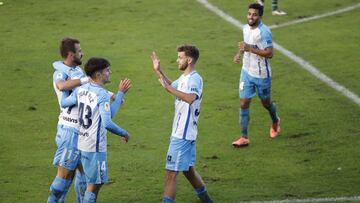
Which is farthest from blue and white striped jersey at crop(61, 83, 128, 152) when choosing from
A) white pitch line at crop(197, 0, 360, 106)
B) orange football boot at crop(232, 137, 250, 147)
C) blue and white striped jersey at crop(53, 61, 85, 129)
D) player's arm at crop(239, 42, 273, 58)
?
white pitch line at crop(197, 0, 360, 106)

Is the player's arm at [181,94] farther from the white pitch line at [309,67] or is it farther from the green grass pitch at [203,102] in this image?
the white pitch line at [309,67]

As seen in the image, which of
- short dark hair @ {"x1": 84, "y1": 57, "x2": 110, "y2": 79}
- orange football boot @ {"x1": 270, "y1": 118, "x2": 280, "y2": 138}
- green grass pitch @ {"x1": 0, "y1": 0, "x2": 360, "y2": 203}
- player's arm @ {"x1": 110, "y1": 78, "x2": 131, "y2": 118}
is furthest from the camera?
orange football boot @ {"x1": 270, "y1": 118, "x2": 280, "y2": 138}

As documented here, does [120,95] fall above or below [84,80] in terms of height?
below

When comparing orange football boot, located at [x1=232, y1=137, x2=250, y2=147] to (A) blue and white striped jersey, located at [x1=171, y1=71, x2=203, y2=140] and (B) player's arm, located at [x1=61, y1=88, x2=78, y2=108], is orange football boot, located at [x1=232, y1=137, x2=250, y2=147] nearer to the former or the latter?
(A) blue and white striped jersey, located at [x1=171, y1=71, x2=203, y2=140]

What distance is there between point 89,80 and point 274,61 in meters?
9.87

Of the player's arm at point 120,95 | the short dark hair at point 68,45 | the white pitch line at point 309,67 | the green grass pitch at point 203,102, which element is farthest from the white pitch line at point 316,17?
the player's arm at point 120,95

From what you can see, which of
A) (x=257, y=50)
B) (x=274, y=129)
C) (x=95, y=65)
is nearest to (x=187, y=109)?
(x=95, y=65)

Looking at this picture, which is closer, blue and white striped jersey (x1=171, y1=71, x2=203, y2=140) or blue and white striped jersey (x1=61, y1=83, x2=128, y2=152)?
blue and white striped jersey (x1=61, y1=83, x2=128, y2=152)

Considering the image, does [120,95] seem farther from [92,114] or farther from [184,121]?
[184,121]

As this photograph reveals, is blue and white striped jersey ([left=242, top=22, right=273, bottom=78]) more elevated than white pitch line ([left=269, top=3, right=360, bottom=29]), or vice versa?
blue and white striped jersey ([left=242, top=22, right=273, bottom=78])

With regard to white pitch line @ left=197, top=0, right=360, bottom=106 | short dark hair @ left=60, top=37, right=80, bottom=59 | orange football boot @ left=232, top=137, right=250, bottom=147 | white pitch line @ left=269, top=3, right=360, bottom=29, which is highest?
short dark hair @ left=60, top=37, right=80, bottom=59

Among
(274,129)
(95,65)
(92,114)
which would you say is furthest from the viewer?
(274,129)

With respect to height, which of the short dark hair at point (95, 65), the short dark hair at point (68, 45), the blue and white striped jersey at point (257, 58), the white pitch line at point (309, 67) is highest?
the short dark hair at point (68, 45)

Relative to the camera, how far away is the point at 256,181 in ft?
44.2
